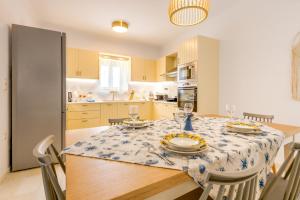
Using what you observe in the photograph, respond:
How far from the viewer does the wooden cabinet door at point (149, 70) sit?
15.5 feet

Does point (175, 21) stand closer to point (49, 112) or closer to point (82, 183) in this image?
point (82, 183)

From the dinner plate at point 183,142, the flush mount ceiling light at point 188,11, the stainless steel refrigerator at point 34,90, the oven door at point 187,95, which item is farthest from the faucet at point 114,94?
the dinner plate at point 183,142

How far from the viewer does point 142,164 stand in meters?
0.68

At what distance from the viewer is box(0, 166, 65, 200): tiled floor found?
1596 millimetres

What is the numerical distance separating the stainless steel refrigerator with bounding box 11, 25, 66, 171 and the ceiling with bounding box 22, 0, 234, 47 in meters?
0.99

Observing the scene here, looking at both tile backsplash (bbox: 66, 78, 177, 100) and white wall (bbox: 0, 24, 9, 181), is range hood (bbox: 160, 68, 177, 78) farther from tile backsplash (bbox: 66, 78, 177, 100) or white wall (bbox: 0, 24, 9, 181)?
white wall (bbox: 0, 24, 9, 181)

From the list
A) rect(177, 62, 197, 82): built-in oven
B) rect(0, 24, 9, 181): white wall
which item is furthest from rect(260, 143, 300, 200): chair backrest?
rect(0, 24, 9, 181): white wall

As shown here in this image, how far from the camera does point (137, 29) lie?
3803 millimetres

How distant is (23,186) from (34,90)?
1.21 m

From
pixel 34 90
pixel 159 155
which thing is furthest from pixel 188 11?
pixel 34 90

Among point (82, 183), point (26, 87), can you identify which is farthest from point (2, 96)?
point (82, 183)

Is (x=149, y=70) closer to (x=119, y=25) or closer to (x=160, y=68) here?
Result: (x=160, y=68)

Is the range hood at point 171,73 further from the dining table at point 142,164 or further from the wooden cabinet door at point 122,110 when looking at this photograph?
the dining table at point 142,164

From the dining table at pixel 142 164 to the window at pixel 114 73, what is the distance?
3.63 metres
